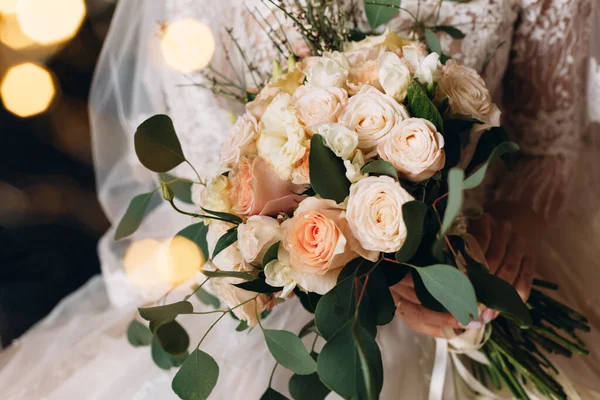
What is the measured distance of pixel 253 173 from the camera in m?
0.48

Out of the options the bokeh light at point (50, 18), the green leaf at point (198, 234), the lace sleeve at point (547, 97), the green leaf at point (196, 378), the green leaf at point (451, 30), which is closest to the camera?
the green leaf at point (196, 378)

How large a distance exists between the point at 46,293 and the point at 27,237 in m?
0.17

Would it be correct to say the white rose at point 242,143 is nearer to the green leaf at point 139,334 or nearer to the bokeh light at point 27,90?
the green leaf at point 139,334

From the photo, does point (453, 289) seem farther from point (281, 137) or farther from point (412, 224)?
point (281, 137)

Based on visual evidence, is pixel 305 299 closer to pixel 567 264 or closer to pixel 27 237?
pixel 567 264

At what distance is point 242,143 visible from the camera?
51 centimetres

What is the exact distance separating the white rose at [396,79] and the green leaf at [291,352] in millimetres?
256

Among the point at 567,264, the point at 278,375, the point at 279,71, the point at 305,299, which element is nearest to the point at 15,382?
the point at 278,375

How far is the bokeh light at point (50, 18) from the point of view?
123 centimetres

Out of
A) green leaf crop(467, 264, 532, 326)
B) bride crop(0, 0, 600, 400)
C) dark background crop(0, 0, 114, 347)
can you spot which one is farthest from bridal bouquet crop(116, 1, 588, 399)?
dark background crop(0, 0, 114, 347)

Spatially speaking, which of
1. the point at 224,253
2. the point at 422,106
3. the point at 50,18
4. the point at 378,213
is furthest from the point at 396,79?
the point at 50,18

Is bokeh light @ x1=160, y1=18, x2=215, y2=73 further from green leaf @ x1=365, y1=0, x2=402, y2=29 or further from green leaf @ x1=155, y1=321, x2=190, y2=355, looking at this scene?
green leaf @ x1=155, y1=321, x2=190, y2=355

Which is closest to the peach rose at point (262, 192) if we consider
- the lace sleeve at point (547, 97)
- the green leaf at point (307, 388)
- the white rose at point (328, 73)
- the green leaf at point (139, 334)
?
the white rose at point (328, 73)

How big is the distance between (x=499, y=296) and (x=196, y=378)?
30 centimetres
